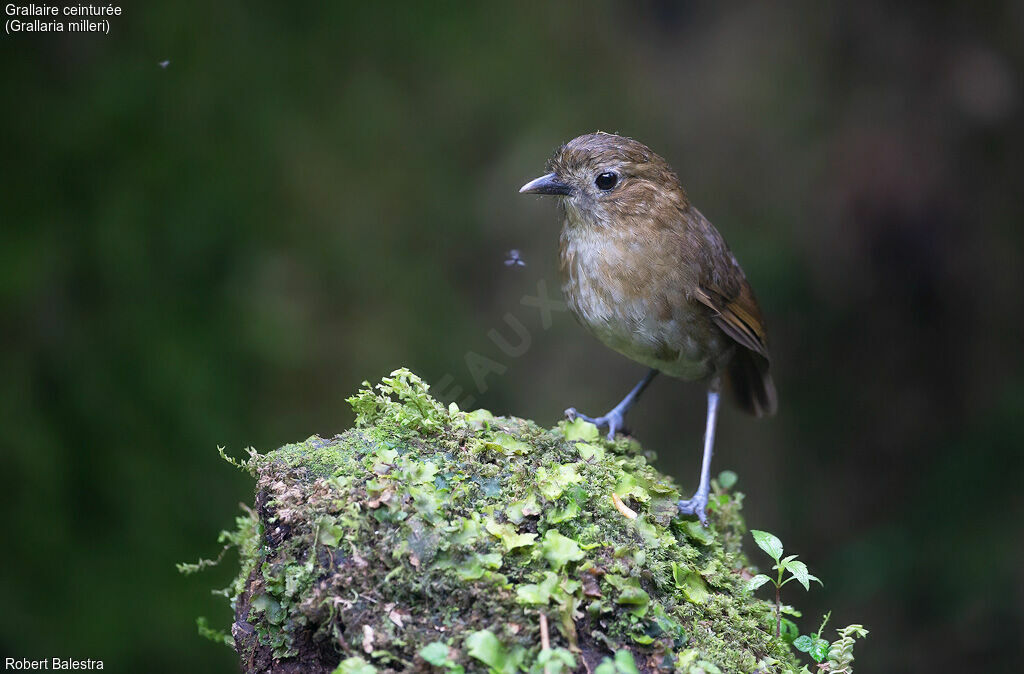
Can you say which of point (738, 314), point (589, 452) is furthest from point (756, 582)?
point (738, 314)

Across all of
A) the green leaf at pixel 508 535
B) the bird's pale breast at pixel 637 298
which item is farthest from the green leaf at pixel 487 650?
the bird's pale breast at pixel 637 298

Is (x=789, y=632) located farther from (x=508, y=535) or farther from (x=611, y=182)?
(x=611, y=182)

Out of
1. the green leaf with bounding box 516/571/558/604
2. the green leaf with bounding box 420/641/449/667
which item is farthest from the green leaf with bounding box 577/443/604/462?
the green leaf with bounding box 420/641/449/667

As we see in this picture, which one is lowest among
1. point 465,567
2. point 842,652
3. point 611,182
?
point 842,652

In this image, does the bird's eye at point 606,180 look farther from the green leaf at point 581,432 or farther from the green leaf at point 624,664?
the green leaf at point 624,664

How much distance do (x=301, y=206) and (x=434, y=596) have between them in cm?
310

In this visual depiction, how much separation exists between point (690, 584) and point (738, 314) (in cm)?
126

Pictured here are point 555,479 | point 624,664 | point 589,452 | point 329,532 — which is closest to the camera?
point 624,664

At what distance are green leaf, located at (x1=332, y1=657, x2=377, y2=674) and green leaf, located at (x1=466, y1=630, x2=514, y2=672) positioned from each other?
20cm

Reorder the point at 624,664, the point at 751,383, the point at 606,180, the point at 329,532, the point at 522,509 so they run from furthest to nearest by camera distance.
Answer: the point at 751,383, the point at 606,180, the point at 522,509, the point at 329,532, the point at 624,664

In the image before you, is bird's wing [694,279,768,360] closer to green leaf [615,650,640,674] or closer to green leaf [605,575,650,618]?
green leaf [605,575,650,618]

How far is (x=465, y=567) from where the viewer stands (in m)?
1.98

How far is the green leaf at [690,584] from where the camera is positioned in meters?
2.23

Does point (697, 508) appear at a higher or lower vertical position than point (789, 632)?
higher
